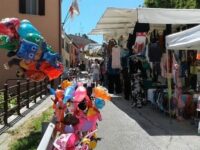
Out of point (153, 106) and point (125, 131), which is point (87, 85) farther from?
point (153, 106)

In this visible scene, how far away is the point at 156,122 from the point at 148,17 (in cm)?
323

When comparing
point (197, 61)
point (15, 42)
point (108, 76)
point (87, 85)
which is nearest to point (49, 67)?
point (15, 42)

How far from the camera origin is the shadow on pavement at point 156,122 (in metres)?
12.1

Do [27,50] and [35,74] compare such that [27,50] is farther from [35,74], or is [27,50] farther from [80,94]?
[80,94]

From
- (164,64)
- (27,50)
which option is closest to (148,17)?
(164,64)

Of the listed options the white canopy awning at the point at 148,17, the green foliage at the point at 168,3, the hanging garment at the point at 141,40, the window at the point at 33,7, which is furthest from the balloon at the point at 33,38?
the green foliage at the point at 168,3

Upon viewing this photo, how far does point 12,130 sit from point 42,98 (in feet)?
29.4

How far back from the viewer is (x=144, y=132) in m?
12.0

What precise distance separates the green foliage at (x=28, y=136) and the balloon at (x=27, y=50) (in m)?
1.71

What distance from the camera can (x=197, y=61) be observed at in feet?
53.5

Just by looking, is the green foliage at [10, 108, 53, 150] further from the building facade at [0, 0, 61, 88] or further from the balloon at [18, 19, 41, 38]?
the building facade at [0, 0, 61, 88]

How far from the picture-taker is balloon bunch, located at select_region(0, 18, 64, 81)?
9430 millimetres

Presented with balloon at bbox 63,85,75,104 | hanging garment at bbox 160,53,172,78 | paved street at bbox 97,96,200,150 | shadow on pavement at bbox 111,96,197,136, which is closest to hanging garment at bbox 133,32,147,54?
hanging garment at bbox 160,53,172,78

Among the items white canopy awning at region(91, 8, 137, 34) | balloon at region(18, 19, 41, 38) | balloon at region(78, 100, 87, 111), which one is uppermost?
white canopy awning at region(91, 8, 137, 34)
